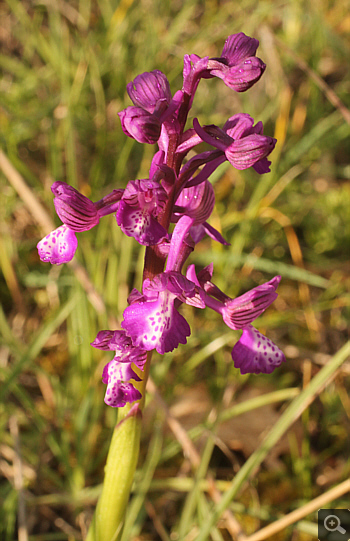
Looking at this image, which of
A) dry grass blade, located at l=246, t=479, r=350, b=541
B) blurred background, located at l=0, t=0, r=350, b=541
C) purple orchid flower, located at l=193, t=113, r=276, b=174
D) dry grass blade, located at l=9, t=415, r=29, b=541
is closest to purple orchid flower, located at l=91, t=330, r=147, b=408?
purple orchid flower, located at l=193, t=113, r=276, b=174

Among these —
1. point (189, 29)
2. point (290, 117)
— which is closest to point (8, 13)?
point (189, 29)

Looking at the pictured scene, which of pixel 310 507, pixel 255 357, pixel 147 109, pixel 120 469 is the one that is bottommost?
pixel 310 507

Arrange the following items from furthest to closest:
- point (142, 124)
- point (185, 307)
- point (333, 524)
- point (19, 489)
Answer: point (185, 307), point (333, 524), point (19, 489), point (142, 124)

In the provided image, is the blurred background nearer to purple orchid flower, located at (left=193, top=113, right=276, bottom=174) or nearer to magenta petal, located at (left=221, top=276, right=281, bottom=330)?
magenta petal, located at (left=221, top=276, right=281, bottom=330)

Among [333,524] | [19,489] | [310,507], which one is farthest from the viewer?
[333,524]

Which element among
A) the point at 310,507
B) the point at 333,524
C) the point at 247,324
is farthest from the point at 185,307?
the point at 247,324

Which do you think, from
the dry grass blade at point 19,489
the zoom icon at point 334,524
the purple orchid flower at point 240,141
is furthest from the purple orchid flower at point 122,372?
the zoom icon at point 334,524

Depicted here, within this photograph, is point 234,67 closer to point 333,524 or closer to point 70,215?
point 70,215
